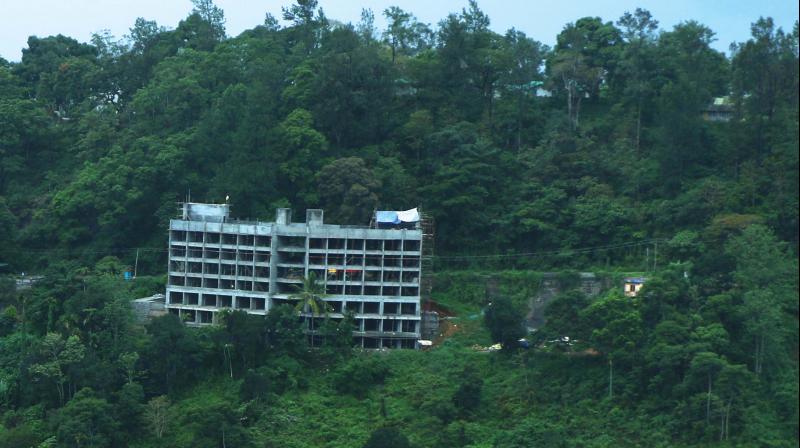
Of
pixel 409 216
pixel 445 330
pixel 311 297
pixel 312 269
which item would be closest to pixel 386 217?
pixel 409 216

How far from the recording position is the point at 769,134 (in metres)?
37.3

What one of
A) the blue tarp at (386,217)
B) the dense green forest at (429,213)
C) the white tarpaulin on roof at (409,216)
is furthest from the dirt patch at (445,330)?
the blue tarp at (386,217)

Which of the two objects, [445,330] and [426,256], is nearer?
[445,330]

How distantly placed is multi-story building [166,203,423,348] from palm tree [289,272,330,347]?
221 mm

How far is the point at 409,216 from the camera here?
119 ft

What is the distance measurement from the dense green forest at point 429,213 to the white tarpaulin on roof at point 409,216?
1.18m

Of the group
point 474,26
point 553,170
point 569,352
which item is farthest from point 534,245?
point 474,26

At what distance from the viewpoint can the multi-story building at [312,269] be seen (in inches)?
1407

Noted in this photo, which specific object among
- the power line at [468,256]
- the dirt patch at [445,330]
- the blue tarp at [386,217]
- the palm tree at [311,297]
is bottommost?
the dirt patch at [445,330]

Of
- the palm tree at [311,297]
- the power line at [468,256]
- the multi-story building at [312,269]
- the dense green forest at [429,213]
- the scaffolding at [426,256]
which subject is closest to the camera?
the dense green forest at [429,213]

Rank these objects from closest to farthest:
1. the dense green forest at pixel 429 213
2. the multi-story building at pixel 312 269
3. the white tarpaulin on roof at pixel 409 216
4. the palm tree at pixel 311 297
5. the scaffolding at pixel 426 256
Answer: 1. the dense green forest at pixel 429 213
2. the palm tree at pixel 311 297
3. the multi-story building at pixel 312 269
4. the white tarpaulin on roof at pixel 409 216
5. the scaffolding at pixel 426 256

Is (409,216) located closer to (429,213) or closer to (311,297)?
(429,213)

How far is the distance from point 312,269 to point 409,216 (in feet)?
9.47

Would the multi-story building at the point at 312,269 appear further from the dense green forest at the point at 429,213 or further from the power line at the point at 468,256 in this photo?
the dense green forest at the point at 429,213
